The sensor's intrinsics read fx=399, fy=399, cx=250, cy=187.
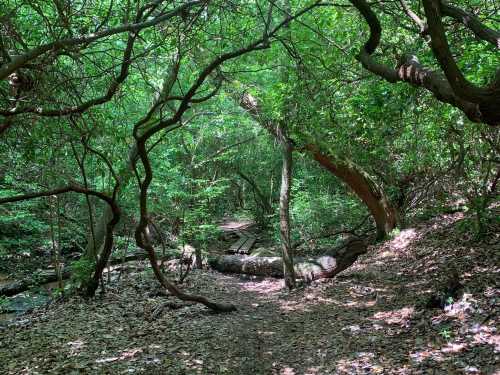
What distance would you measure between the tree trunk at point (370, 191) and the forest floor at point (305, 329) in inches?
67.6

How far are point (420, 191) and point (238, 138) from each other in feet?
25.4

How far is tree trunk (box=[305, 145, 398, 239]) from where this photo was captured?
34.8 feet

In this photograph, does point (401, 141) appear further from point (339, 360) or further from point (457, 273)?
point (339, 360)

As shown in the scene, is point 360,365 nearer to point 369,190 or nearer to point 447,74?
point 447,74

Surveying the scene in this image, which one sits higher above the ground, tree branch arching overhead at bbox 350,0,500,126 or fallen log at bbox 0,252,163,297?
tree branch arching overhead at bbox 350,0,500,126

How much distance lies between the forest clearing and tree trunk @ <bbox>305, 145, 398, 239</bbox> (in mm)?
53

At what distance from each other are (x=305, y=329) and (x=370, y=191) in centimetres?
551

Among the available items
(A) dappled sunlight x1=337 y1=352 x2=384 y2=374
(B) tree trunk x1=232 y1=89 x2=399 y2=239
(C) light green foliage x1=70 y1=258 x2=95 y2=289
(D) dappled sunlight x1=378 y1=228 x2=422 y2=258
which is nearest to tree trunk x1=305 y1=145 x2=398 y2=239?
(B) tree trunk x1=232 y1=89 x2=399 y2=239

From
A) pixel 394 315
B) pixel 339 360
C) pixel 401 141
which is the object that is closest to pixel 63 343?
pixel 339 360

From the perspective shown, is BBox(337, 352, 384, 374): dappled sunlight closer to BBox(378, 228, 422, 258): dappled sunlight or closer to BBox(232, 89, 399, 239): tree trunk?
BBox(378, 228, 422, 258): dappled sunlight

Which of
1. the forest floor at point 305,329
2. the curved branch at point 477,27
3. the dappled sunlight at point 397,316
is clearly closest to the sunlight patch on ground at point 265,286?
the forest floor at point 305,329

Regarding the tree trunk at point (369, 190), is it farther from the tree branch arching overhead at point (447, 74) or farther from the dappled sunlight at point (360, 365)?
the tree branch arching overhead at point (447, 74)

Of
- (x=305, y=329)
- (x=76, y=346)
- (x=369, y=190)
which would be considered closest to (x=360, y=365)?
(x=305, y=329)

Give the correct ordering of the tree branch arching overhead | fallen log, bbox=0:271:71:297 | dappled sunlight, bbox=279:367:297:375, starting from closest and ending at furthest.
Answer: the tree branch arching overhead < dappled sunlight, bbox=279:367:297:375 < fallen log, bbox=0:271:71:297
